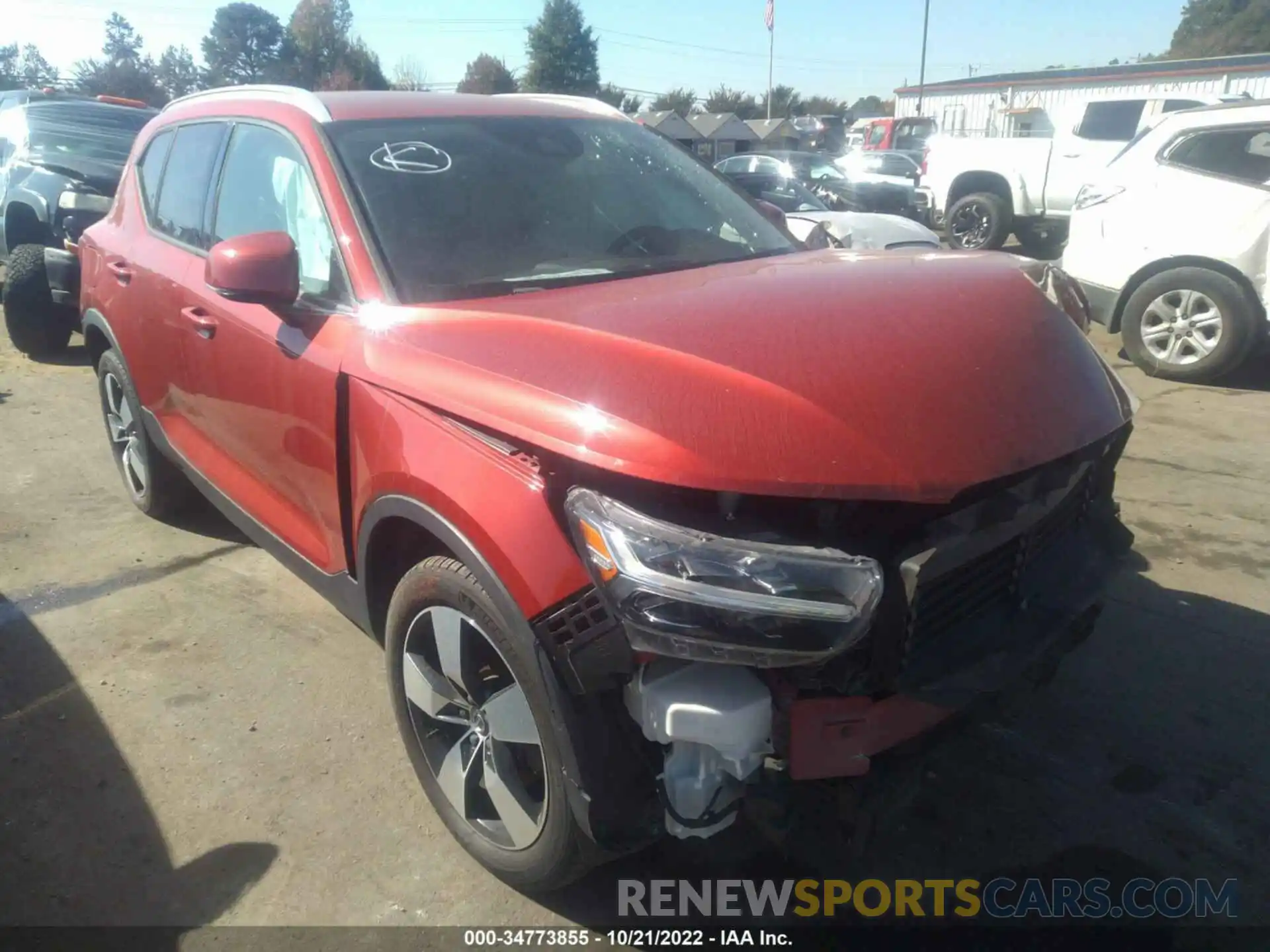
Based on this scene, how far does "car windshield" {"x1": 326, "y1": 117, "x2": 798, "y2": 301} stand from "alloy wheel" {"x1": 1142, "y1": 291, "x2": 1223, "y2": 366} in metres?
4.67

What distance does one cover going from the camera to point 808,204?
1166 centimetres

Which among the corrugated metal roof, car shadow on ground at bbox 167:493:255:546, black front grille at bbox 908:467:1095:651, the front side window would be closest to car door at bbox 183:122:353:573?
the front side window

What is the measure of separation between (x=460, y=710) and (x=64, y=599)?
2.33 m

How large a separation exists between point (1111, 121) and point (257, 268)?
1292cm

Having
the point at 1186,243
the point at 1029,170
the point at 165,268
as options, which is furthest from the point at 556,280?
the point at 1029,170

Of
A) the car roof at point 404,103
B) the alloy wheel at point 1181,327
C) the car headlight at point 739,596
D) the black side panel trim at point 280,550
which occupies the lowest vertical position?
the alloy wheel at point 1181,327

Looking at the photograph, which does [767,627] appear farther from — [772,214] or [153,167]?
[153,167]

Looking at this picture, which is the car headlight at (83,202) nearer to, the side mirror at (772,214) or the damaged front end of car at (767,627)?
the side mirror at (772,214)

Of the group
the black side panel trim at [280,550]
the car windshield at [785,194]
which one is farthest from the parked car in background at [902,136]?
the black side panel trim at [280,550]

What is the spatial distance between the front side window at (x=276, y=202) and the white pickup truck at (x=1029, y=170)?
11495 millimetres

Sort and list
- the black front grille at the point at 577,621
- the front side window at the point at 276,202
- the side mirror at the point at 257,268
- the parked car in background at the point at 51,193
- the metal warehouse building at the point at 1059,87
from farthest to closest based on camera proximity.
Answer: the metal warehouse building at the point at 1059,87, the parked car in background at the point at 51,193, the front side window at the point at 276,202, the side mirror at the point at 257,268, the black front grille at the point at 577,621

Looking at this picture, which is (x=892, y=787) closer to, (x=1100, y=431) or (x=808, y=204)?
(x=1100, y=431)

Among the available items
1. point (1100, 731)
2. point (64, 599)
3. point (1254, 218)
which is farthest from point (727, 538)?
point (1254, 218)

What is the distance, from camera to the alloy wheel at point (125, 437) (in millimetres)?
4355
